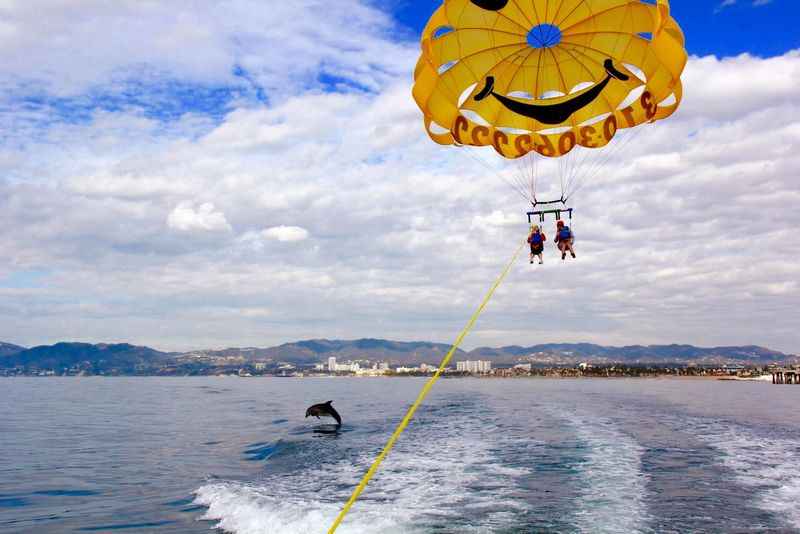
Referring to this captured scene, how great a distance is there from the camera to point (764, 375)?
176 metres

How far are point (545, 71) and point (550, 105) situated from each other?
101 centimetres

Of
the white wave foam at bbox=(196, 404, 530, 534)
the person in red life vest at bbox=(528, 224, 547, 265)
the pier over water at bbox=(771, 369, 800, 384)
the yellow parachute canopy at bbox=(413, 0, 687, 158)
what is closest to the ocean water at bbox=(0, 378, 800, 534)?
the white wave foam at bbox=(196, 404, 530, 534)

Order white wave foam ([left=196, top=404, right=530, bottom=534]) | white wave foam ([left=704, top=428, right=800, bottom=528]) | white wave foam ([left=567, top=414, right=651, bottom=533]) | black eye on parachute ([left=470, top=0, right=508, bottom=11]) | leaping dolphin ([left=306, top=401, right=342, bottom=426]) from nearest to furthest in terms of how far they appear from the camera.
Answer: white wave foam ([left=196, top=404, right=530, bottom=534]) → white wave foam ([left=567, top=414, right=651, bottom=533]) → white wave foam ([left=704, top=428, right=800, bottom=528]) → black eye on parachute ([left=470, top=0, right=508, bottom=11]) → leaping dolphin ([left=306, top=401, right=342, bottom=426])

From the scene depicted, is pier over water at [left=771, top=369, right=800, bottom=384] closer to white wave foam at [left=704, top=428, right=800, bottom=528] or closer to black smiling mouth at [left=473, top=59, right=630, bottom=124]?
white wave foam at [left=704, top=428, right=800, bottom=528]

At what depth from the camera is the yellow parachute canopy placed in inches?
551

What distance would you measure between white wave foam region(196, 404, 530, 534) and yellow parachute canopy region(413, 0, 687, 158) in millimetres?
9472

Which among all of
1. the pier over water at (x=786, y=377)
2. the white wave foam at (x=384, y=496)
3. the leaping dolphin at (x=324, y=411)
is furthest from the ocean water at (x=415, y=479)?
the pier over water at (x=786, y=377)

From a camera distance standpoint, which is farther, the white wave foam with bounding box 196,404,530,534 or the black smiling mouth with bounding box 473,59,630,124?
the black smiling mouth with bounding box 473,59,630,124

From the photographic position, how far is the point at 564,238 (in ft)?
49.8

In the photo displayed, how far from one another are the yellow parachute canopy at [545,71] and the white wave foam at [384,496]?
9.47 meters

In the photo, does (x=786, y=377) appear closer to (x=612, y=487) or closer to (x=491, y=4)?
(x=612, y=487)

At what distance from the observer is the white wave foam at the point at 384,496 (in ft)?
36.7

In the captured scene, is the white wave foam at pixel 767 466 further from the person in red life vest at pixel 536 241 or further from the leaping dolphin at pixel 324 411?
the leaping dolphin at pixel 324 411

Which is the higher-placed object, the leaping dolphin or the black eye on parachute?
the black eye on parachute
